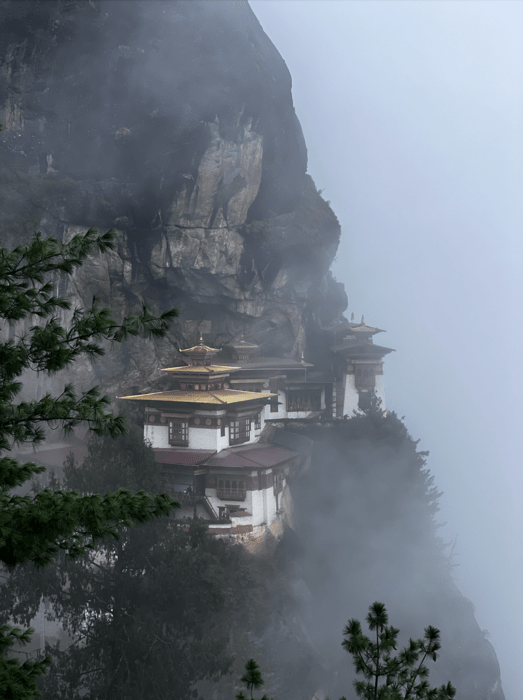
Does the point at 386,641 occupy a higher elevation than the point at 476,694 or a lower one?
higher

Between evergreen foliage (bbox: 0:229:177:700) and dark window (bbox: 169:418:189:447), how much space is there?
15.6 meters

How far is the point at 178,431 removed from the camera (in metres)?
22.1

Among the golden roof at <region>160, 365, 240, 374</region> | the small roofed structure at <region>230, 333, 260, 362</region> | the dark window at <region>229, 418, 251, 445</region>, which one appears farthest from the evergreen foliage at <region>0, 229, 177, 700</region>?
the small roofed structure at <region>230, 333, 260, 362</region>

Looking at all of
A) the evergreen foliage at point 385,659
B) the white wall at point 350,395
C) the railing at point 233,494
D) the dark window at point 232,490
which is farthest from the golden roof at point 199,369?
the evergreen foliage at point 385,659

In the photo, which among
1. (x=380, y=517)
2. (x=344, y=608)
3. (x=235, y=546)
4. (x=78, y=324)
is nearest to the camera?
(x=78, y=324)

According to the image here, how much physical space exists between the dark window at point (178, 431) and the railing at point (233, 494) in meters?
2.23

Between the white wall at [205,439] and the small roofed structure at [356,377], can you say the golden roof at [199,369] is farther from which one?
the small roofed structure at [356,377]

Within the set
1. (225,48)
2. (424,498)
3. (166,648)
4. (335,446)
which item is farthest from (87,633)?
(225,48)

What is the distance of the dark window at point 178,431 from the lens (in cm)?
2205

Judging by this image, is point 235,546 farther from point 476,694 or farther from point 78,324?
point 78,324

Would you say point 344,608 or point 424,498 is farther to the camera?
point 424,498

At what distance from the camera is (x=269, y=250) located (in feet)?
90.3

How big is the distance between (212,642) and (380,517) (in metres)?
12.4

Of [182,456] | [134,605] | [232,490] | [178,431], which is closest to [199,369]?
[178,431]
